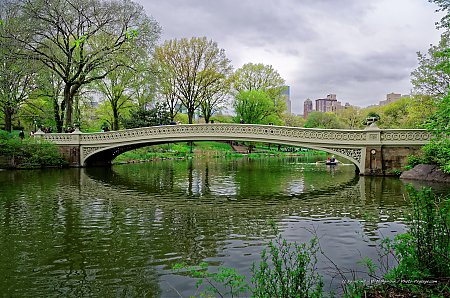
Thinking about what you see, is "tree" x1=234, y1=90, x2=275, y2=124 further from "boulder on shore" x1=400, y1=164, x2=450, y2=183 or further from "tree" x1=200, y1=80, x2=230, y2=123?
"boulder on shore" x1=400, y1=164, x2=450, y2=183

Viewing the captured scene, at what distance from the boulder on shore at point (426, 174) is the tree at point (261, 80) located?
31.9 meters

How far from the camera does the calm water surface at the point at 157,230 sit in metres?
4.37

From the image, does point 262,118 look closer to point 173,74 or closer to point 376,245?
point 173,74

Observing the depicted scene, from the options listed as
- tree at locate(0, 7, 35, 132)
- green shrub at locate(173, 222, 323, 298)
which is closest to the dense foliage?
tree at locate(0, 7, 35, 132)

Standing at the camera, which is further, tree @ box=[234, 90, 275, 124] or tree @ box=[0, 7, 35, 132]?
tree @ box=[234, 90, 275, 124]

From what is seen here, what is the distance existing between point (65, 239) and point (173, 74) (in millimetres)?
31448

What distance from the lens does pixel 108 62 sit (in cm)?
2247

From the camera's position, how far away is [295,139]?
17.2 meters

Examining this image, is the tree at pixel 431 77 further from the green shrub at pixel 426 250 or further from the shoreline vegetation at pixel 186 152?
the green shrub at pixel 426 250

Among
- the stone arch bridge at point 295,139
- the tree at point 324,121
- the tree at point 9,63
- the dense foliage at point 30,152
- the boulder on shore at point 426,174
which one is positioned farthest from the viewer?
the tree at point 324,121

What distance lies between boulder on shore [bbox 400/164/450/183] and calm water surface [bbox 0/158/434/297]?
2665 millimetres

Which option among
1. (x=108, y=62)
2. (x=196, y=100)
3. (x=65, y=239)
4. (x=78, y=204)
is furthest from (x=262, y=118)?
(x=65, y=239)

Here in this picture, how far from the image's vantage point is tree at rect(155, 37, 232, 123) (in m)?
36.2

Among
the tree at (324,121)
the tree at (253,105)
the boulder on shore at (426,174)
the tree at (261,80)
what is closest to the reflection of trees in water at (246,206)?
the boulder on shore at (426,174)
